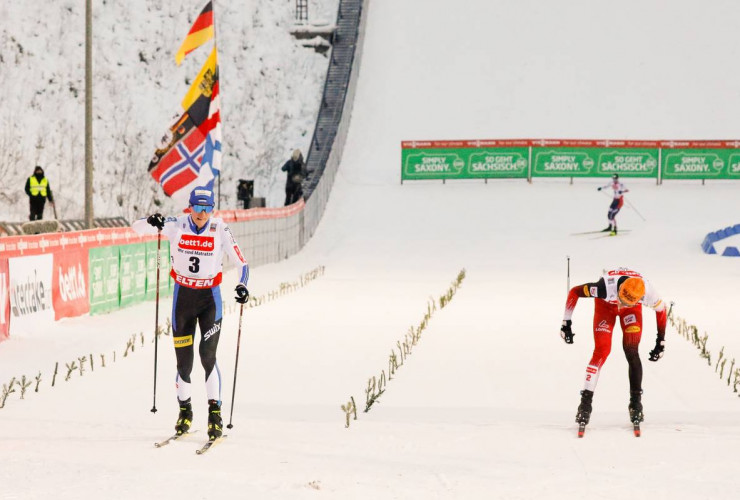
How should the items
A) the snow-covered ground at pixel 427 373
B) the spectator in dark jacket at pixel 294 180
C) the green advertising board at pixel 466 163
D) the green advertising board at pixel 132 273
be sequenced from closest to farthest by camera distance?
the snow-covered ground at pixel 427 373 < the green advertising board at pixel 132 273 < the spectator in dark jacket at pixel 294 180 < the green advertising board at pixel 466 163

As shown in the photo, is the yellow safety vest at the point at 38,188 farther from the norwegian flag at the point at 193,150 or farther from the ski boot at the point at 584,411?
the ski boot at the point at 584,411

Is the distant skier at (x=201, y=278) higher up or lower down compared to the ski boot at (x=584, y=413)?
higher up

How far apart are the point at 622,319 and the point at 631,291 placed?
1.38 ft

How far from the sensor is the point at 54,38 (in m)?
47.6

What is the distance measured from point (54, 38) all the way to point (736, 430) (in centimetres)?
4330

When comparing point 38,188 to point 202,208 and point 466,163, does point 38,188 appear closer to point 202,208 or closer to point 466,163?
point 466,163

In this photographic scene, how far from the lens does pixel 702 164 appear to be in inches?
1449

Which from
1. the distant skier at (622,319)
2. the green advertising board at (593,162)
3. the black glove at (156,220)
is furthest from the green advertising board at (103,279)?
the green advertising board at (593,162)

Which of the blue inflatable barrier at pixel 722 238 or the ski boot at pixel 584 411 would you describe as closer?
the ski boot at pixel 584 411

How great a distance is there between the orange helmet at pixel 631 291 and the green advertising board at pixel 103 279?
31.3 feet

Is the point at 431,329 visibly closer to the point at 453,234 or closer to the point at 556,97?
the point at 453,234

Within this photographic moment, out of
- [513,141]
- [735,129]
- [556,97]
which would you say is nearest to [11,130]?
[513,141]

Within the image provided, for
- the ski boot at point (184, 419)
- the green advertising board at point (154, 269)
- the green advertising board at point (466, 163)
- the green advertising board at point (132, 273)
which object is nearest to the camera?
the ski boot at point (184, 419)

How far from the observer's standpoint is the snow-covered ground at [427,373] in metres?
7.29
